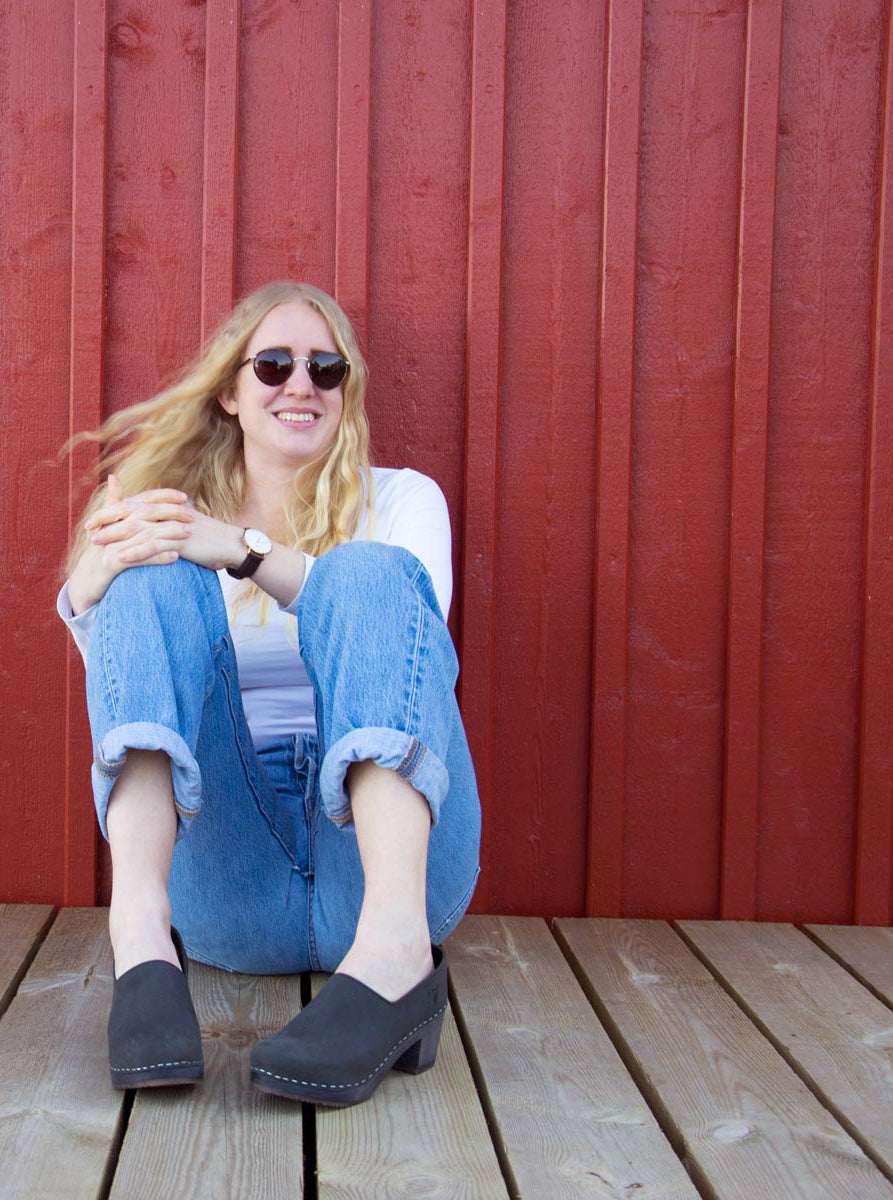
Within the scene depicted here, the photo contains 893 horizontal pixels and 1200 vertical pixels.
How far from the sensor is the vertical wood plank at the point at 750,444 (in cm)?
259

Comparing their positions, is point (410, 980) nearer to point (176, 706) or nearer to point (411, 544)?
point (176, 706)

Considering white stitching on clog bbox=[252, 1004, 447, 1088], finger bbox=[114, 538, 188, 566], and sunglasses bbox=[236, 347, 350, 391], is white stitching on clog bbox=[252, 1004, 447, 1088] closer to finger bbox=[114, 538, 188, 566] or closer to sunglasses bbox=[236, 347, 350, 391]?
finger bbox=[114, 538, 188, 566]

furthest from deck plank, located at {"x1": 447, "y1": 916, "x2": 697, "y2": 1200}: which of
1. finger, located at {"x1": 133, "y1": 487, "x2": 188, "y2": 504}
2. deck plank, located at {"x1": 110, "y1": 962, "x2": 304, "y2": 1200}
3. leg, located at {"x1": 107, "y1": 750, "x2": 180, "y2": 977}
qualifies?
finger, located at {"x1": 133, "y1": 487, "x2": 188, "y2": 504}

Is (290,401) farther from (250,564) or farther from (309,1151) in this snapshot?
(309,1151)

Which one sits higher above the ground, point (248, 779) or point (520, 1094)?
point (248, 779)

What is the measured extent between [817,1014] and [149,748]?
1208 millimetres

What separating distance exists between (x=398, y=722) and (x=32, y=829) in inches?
52.2

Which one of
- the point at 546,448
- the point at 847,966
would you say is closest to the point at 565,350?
the point at 546,448

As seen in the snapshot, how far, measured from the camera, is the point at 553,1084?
5.47ft

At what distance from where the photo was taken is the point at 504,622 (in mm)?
2617

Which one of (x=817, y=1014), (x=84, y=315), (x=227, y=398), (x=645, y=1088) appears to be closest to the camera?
(x=645, y=1088)

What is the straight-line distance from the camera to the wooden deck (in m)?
1.39

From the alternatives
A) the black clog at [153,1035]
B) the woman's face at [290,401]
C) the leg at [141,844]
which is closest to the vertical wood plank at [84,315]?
the woman's face at [290,401]

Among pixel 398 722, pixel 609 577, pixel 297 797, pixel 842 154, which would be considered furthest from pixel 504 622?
pixel 842 154
